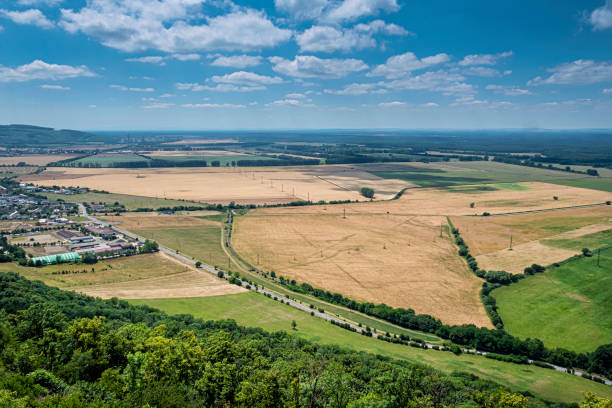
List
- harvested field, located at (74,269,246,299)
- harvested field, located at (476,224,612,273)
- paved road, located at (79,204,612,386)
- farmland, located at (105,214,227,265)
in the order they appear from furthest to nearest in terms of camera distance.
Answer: farmland, located at (105,214,227,265), harvested field, located at (476,224,612,273), harvested field, located at (74,269,246,299), paved road, located at (79,204,612,386)

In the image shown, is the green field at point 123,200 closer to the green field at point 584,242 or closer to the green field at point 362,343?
the green field at point 362,343

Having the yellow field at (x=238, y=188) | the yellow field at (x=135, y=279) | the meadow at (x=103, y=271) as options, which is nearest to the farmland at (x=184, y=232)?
the yellow field at (x=135, y=279)

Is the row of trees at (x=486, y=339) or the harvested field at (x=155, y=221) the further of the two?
the harvested field at (x=155, y=221)

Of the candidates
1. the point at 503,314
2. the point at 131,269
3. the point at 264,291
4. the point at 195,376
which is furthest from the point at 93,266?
the point at 503,314

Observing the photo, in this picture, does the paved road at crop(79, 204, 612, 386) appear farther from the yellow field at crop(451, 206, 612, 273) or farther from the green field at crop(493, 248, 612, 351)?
the yellow field at crop(451, 206, 612, 273)

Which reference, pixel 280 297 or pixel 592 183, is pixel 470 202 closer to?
pixel 592 183

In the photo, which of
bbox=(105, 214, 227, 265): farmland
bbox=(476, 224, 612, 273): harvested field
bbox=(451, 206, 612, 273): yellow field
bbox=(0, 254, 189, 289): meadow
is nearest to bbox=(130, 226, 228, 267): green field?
bbox=(105, 214, 227, 265): farmland
